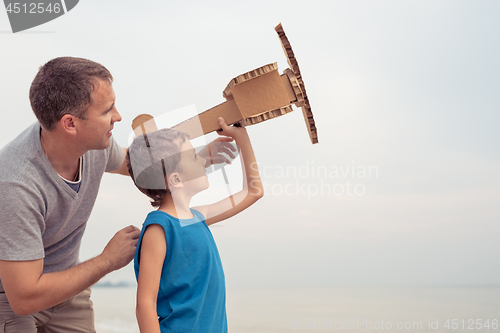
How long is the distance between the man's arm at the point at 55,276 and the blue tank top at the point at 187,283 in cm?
8

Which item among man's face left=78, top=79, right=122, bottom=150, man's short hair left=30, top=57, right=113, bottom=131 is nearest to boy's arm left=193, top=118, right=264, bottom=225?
man's face left=78, top=79, right=122, bottom=150

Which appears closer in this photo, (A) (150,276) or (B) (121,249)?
(A) (150,276)

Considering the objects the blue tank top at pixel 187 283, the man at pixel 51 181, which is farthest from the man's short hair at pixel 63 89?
Result: the blue tank top at pixel 187 283

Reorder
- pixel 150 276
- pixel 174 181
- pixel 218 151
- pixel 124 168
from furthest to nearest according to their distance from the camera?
1. pixel 124 168
2. pixel 218 151
3. pixel 174 181
4. pixel 150 276

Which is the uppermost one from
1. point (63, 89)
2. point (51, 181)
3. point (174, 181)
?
point (63, 89)

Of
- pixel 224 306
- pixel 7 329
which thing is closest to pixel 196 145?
pixel 224 306

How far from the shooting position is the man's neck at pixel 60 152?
1.52m

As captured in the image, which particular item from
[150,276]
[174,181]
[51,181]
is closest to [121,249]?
[150,276]

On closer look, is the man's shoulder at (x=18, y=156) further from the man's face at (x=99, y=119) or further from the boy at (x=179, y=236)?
the boy at (x=179, y=236)

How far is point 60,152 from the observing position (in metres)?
1.55

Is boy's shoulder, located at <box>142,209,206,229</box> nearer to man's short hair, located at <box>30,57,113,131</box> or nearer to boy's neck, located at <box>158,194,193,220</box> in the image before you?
boy's neck, located at <box>158,194,193,220</box>

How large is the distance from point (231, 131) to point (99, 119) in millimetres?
458

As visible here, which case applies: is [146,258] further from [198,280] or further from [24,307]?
[24,307]

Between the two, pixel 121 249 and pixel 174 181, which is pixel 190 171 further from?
pixel 121 249
